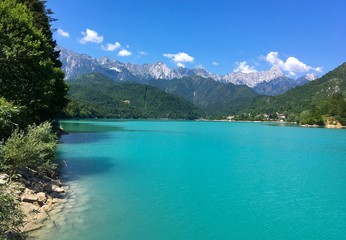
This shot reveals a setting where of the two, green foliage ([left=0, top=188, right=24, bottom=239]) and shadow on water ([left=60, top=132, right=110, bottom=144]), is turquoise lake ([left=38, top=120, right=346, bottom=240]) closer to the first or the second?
green foliage ([left=0, top=188, right=24, bottom=239])

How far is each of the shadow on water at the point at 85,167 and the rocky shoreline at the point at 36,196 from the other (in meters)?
4.04

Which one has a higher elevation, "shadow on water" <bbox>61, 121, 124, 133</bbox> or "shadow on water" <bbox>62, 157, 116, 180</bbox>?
"shadow on water" <bbox>61, 121, 124, 133</bbox>

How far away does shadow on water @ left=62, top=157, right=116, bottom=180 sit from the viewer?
29.5m

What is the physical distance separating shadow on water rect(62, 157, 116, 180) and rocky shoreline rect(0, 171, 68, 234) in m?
4.04

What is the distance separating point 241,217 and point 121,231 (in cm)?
743

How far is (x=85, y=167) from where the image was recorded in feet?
108

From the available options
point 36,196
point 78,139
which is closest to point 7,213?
point 36,196

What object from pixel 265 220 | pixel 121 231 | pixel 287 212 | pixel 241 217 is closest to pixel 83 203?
pixel 121 231

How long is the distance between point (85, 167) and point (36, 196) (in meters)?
13.8

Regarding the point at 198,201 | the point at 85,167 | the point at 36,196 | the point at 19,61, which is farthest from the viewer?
the point at 85,167

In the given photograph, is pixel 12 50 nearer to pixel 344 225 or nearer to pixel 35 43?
pixel 35 43

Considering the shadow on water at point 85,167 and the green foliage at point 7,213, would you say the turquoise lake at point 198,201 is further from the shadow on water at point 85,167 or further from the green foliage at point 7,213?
the green foliage at point 7,213

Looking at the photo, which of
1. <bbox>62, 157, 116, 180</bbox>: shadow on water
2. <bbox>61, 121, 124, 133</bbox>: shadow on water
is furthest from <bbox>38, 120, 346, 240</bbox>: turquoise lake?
<bbox>61, 121, 124, 133</bbox>: shadow on water

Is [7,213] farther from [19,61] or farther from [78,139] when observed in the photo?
[78,139]
